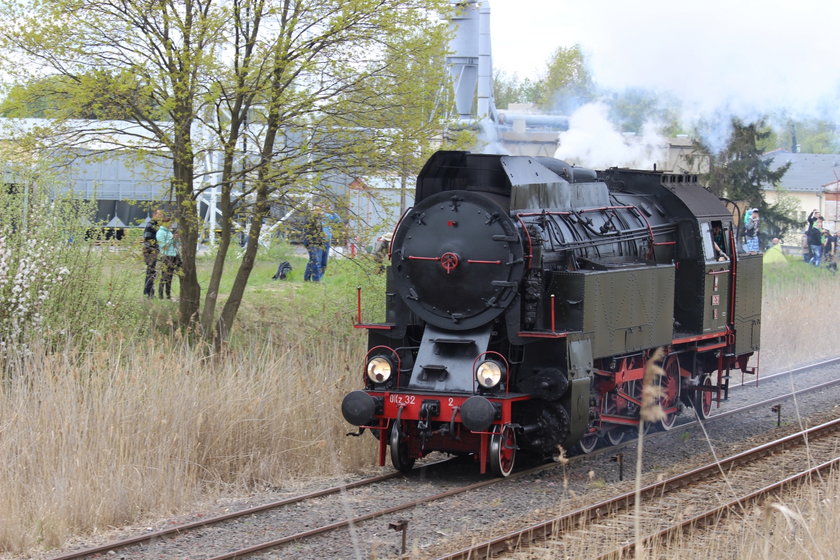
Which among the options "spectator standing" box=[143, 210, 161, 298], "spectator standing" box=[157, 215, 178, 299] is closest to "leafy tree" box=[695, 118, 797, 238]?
"spectator standing" box=[157, 215, 178, 299]

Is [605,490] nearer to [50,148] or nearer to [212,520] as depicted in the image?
[212,520]

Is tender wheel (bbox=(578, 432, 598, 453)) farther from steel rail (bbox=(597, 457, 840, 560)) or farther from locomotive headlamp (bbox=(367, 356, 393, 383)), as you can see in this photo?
locomotive headlamp (bbox=(367, 356, 393, 383))

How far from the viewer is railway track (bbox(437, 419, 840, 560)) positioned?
287 inches

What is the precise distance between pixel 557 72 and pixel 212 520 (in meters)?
47.4

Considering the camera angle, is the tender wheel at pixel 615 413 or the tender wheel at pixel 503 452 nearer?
the tender wheel at pixel 503 452

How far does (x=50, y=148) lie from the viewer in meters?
13.7

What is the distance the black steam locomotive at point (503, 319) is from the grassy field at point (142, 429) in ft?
3.33

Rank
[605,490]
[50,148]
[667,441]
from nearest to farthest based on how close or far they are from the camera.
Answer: [605,490] < [667,441] < [50,148]

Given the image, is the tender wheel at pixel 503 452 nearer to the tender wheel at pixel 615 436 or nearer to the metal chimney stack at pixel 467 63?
the tender wheel at pixel 615 436

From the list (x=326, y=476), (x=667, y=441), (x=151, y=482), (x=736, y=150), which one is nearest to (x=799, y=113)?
(x=736, y=150)

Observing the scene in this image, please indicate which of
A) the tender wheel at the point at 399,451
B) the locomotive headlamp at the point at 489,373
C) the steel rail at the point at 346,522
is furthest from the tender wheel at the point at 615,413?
the tender wheel at the point at 399,451

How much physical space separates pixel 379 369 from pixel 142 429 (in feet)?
7.46

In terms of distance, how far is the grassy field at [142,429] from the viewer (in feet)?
→ 26.5

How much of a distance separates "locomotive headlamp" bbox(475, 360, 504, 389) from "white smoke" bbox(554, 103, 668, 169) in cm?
852
